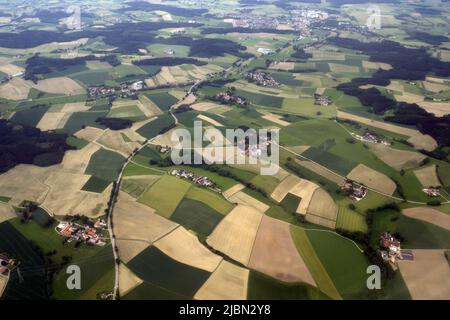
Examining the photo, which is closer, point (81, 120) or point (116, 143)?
point (116, 143)

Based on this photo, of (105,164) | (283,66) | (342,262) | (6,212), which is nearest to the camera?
(342,262)

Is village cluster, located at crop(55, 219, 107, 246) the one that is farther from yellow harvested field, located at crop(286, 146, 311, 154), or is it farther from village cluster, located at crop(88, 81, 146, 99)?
village cluster, located at crop(88, 81, 146, 99)

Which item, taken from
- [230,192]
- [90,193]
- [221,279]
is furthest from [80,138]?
[221,279]

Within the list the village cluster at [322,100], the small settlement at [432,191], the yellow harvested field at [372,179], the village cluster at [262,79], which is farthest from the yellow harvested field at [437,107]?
the village cluster at [262,79]

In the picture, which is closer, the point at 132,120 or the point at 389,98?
the point at 132,120

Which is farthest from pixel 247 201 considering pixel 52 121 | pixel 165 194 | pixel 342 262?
pixel 52 121

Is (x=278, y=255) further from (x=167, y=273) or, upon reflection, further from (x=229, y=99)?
(x=229, y=99)

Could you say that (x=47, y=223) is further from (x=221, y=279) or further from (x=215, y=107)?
(x=215, y=107)

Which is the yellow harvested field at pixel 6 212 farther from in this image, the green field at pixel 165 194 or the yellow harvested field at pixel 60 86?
the yellow harvested field at pixel 60 86
